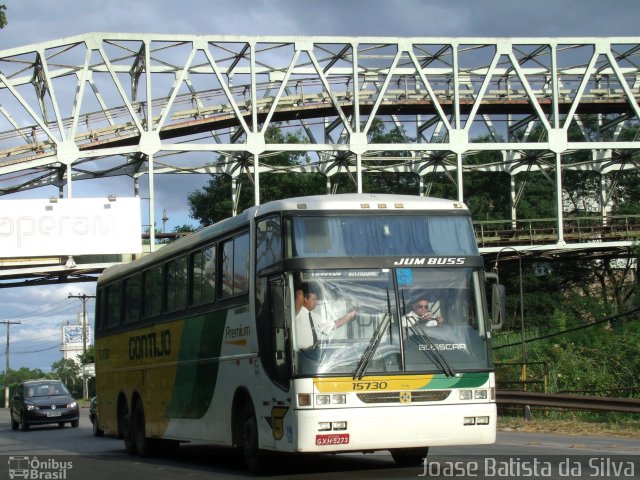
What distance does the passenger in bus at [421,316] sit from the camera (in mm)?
12609

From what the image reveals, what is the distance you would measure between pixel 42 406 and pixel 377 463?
2111cm

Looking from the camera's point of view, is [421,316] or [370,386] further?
[421,316]

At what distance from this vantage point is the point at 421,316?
12.7 m

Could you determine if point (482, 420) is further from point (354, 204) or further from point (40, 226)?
point (40, 226)

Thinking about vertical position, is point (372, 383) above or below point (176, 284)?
below

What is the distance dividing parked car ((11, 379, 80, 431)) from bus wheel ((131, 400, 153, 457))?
14613 mm

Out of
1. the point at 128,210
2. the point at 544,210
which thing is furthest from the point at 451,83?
the point at 128,210

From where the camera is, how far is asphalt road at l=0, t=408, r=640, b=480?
43.3ft

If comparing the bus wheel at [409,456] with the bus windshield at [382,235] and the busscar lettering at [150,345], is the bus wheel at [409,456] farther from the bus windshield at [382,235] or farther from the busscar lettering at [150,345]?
the busscar lettering at [150,345]

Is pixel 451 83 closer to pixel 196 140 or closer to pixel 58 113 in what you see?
pixel 196 140

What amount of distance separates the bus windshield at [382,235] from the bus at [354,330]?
0.05ft

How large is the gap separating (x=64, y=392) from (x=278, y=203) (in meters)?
24.4

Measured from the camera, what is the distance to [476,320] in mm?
12852

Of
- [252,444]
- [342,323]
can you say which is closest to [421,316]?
[342,323]
